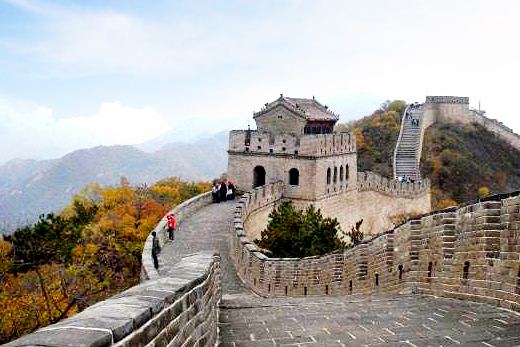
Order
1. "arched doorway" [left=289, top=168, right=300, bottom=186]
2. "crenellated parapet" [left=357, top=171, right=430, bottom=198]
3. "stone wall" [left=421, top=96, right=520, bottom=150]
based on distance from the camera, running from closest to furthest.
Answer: "arched doorway" [left=289, top=168, right=300, bottom=186]
"crenellated parapet" [left=357, top=171, right=430, bottom=198]
"stone wall" [left=421, top=96, right=520, bottom=150]

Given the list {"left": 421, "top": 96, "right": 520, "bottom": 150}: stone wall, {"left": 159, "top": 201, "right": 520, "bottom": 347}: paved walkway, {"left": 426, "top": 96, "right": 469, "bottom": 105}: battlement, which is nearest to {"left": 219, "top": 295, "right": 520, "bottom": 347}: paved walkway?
{"left": 159, "top": 201, "right": 520, "bottom": 347}: paved walkway

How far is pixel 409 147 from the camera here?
51.2 metres

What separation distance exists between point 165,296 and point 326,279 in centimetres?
1058

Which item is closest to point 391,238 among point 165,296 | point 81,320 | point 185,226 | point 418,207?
point 165,296

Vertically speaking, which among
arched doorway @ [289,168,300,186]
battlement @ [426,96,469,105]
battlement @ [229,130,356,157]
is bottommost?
arched doorway @ [289,168,300,186]

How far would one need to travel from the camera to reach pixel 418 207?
134 feet

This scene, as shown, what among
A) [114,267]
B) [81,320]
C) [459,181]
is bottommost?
[114,267]

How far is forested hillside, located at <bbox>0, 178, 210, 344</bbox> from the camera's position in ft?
64.7

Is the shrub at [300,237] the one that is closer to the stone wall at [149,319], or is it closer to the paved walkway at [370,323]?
the paved walkway at [370,323]

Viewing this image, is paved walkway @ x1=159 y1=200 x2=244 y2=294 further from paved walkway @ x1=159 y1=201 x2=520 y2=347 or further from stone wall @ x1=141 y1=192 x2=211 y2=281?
paved walkway @ x1=159 y1=201 x2=520 y2=347

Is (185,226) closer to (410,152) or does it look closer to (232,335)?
(232,335)

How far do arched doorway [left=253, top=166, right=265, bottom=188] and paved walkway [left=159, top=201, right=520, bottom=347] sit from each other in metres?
19.7

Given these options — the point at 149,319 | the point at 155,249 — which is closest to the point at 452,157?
the point at 155,249

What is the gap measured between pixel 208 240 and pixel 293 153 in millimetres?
8029
